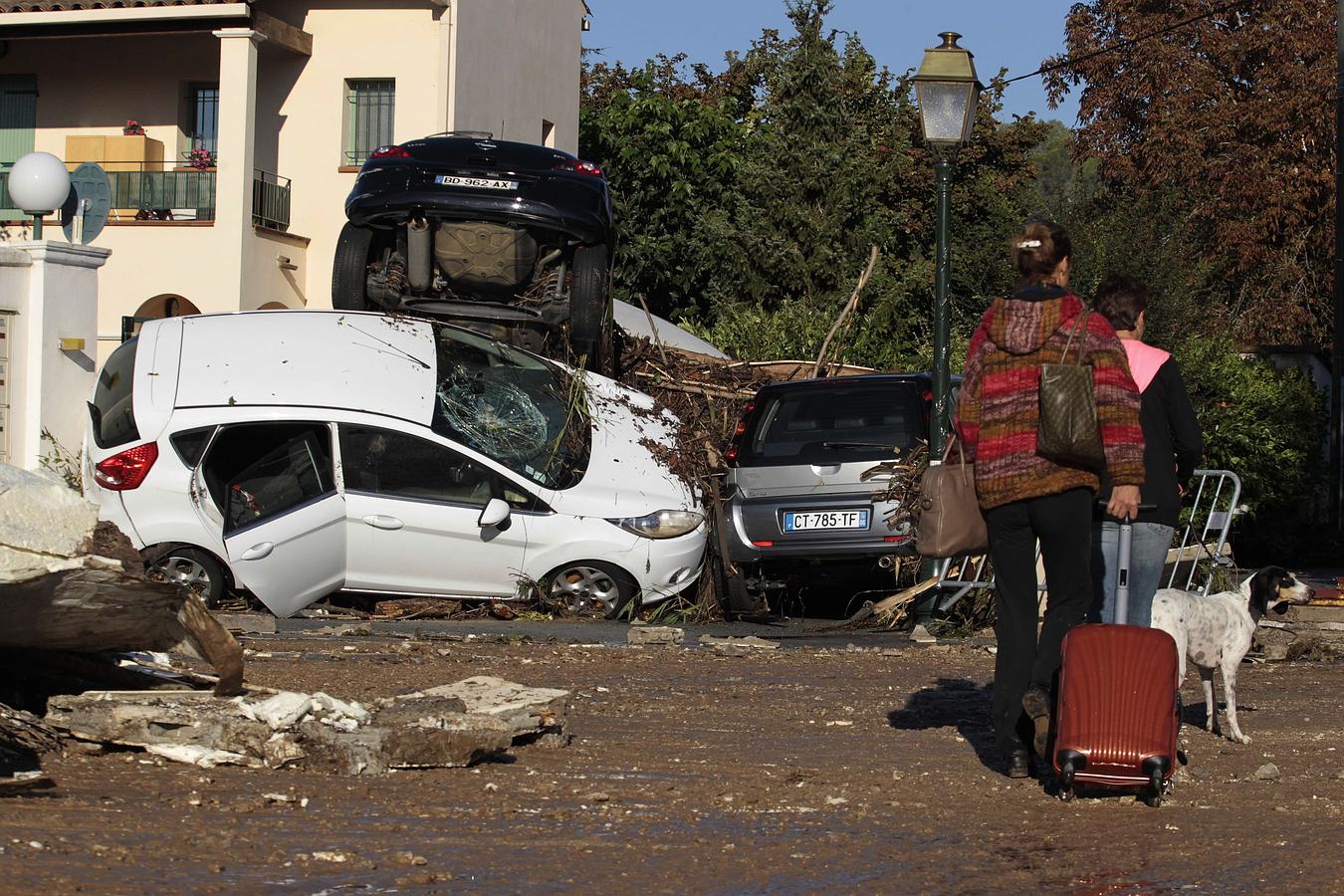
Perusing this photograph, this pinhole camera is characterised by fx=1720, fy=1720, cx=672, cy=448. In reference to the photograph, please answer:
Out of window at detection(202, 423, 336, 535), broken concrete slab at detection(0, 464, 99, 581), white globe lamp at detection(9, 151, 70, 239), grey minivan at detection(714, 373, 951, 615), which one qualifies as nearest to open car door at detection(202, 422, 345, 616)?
window at detection(202, 423, 336, 535)

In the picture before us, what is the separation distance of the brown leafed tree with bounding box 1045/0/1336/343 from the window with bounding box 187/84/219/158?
1720 cm

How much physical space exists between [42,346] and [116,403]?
3623 mm

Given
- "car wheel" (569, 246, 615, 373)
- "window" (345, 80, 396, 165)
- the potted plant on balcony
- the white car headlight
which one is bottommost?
the white car headlight

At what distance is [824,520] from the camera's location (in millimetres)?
11594

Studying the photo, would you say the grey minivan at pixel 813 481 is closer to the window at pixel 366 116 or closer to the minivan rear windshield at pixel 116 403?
the minivan rear windshield at pixel 116 403

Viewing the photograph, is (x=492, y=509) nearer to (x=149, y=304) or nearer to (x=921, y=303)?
(x=149, y=304)

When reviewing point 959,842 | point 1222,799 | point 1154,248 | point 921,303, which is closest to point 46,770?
point 959,842

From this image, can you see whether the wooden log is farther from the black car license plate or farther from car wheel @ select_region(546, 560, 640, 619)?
the black car license plate

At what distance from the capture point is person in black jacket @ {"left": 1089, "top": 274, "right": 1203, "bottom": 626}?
21.2ft

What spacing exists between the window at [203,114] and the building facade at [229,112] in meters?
0.02

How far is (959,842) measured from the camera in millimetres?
5152

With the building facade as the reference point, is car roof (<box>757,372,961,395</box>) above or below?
below

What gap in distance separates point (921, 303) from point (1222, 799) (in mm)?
27849

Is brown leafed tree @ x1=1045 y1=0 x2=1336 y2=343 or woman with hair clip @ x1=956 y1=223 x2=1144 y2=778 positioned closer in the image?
woman with hair clip @ x1=956 y1=223 x2=1144 y2=778
